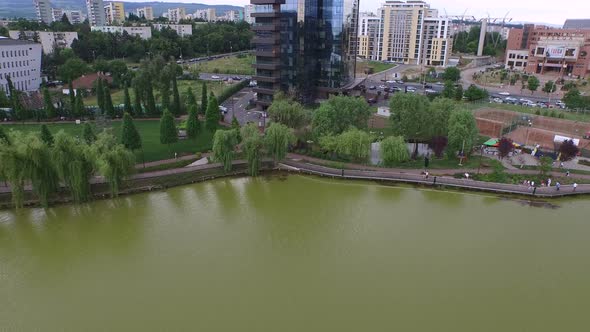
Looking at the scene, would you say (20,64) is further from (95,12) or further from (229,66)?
(95,12)

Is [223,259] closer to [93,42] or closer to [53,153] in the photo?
[53,153]

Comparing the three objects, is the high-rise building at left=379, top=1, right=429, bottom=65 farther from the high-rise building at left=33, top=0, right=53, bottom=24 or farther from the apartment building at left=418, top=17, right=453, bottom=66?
the high-rise building at left=33, top=0, right=53, bottom=24

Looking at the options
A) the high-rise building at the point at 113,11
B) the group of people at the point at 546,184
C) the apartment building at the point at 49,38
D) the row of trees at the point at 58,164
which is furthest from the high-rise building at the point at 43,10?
the group of people at the point at 546,184

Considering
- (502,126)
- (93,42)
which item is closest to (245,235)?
(502,126)

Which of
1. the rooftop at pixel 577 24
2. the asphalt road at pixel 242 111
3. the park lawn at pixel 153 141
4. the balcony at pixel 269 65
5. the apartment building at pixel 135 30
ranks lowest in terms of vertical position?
the park lawn at pixel 153 141

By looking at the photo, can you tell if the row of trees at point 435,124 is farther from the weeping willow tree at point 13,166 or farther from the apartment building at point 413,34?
the apartment building at point 413,34

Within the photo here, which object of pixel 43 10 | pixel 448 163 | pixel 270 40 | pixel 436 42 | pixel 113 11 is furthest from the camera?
pixel 113 11

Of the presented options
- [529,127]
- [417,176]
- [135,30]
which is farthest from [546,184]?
[135,30]
